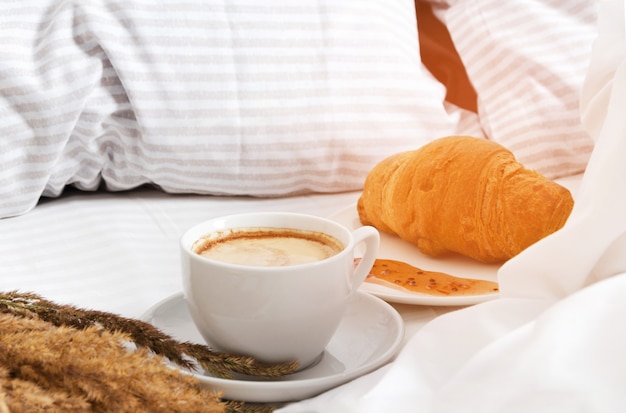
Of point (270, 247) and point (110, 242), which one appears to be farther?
→ point (110, 242)

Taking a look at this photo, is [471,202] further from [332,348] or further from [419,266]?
[332,348]

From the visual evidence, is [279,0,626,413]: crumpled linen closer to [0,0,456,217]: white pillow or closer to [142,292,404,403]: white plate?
[142,292,404,403]: white plate

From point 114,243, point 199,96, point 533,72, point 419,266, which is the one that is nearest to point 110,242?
point 114,243

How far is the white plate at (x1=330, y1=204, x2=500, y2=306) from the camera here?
29.9 inches

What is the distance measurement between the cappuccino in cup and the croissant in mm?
254

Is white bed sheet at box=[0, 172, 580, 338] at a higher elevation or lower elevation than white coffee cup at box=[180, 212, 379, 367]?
lower

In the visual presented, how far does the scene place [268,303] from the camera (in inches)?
24.1

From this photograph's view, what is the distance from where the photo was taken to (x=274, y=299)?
61 cm

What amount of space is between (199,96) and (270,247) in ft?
1.54

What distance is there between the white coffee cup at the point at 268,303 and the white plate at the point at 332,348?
3 cm

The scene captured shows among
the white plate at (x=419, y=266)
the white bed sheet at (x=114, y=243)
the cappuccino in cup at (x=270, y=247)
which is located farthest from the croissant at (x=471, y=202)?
the cappuccino in cup at (x=270, y=247)

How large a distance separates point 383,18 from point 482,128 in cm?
28

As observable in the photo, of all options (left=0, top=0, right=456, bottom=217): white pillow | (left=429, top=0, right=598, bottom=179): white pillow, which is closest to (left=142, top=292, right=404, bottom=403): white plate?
(left=0, top=0, right=456, bottom=217): white pillow

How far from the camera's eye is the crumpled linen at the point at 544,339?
A: 485 mm
